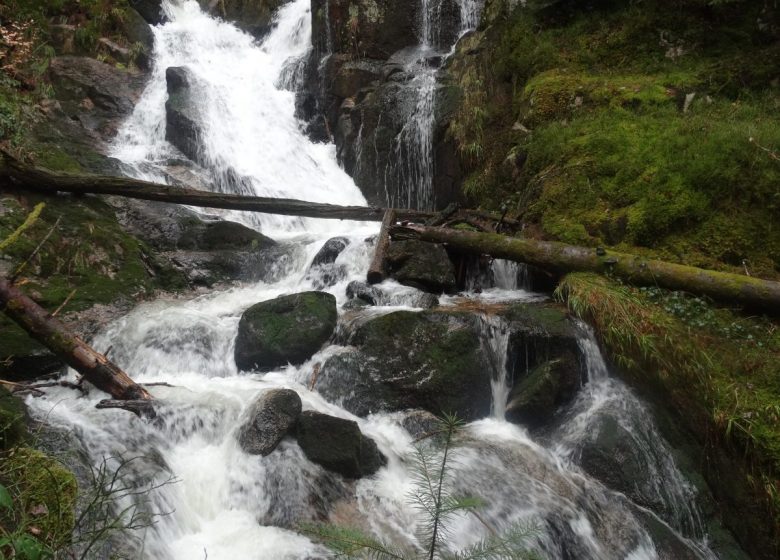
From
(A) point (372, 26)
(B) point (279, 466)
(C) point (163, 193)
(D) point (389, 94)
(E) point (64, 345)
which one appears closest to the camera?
(B) point (279, 466)

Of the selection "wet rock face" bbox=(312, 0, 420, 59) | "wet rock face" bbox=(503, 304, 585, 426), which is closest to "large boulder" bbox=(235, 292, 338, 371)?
"wet rock face" bbox=(503, 304, 585, 426)

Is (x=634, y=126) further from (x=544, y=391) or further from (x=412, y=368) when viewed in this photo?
(x=412, y=368)

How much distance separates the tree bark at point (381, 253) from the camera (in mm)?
7559

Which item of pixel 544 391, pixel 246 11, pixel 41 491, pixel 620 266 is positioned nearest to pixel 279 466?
pixel 41 491

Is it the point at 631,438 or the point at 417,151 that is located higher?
the point at 417,151

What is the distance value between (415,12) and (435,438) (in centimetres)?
1450

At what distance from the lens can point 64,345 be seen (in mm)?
4281

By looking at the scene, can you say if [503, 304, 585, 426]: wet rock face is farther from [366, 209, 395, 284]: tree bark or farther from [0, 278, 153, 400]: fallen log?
[0, 278, 153, 400]: fallen log

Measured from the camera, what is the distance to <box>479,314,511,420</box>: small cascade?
568 cm

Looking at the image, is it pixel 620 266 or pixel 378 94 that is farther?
pixel 378 94

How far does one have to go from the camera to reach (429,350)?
573 cm

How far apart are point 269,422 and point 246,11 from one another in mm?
21049

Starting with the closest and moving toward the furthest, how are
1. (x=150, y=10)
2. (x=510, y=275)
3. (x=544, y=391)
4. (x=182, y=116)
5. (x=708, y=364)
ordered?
(x=708, y=364) → (x=544, y=391) → (x=510, y=275) → (x=182, y=116) → (x=150, y=10)

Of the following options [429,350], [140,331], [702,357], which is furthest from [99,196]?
[702,357]
